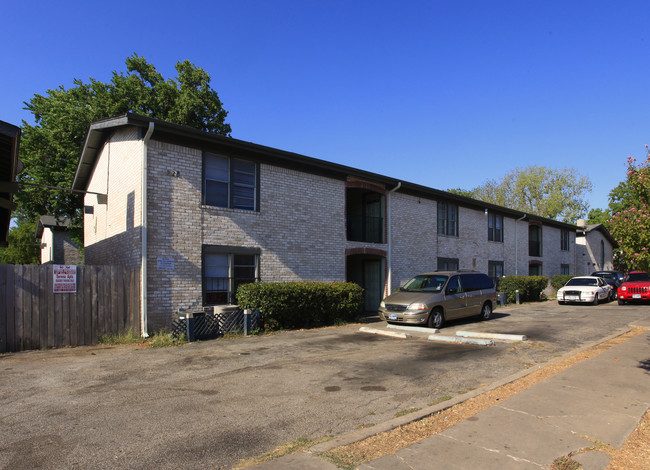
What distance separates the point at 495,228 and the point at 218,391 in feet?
76.2

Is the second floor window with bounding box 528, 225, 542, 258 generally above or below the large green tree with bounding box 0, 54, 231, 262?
below

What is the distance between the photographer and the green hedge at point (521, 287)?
22062 mm

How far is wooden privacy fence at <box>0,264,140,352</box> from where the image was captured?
30.2 feet

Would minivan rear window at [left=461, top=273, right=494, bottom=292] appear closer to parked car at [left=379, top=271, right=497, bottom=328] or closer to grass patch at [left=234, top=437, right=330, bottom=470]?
parked car at [left=379, top=271, right=497, bottom=328]

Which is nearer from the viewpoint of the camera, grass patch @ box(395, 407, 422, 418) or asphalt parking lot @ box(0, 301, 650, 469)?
asphalt parking lot @ box(0, 301, 650, 469)

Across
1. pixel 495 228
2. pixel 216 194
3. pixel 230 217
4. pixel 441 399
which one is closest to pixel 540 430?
pixel 441 399

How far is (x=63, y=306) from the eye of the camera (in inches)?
387

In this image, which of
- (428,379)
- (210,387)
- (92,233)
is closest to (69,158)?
(92,233)

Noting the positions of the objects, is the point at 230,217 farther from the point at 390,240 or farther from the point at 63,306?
the point at 390,240

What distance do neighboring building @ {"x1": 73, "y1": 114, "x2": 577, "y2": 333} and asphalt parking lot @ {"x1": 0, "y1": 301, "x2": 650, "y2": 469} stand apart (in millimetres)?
2757

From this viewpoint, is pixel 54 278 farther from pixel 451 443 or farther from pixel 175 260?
pixel 451 443

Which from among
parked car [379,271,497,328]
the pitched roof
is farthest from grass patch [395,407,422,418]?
the pitched roof

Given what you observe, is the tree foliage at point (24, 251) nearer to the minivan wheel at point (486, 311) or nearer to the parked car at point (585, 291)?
the minivan wheel at point (486, 311)

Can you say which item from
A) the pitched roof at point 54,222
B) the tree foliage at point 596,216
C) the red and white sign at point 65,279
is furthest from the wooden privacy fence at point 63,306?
the tree foliage at point 596,216
